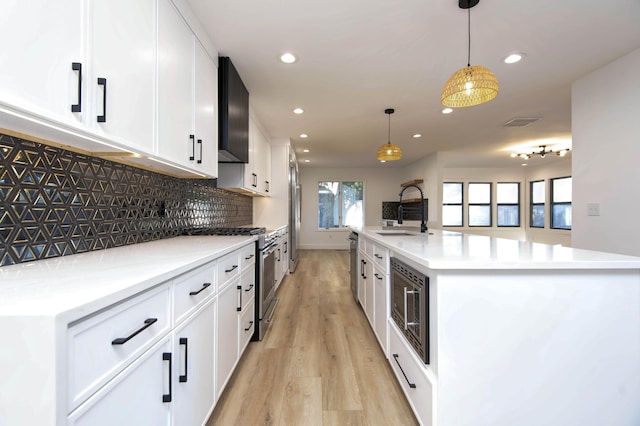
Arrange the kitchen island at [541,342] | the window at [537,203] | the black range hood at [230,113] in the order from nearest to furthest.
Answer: the kitchen island at [541,342] < the black range hood at [230,113] < the window at [537,203]

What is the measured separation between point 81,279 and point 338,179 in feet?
26.6

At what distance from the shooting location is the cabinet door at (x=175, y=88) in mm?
1499

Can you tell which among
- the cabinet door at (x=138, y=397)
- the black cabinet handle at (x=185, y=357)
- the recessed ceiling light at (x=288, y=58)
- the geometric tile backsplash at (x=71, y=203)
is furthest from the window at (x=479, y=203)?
the cabinet door at (x=138, y=397)

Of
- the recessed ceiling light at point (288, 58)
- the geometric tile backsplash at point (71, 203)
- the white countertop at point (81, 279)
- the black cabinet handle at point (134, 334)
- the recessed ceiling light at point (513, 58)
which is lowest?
the black cabinet handle at point (134, 334)

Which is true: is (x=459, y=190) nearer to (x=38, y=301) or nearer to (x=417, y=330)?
(x=417, y=330)

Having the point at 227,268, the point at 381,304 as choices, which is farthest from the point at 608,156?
the point at 227,268

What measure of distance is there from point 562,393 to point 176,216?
2.58 metres

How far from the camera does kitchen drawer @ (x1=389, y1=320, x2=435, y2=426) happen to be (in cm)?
129

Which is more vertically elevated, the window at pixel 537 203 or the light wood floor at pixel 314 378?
the window at pixel 537 203

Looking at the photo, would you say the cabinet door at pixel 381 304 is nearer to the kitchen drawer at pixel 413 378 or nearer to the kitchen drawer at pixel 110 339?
the kitchen drawer at pixel 413 378

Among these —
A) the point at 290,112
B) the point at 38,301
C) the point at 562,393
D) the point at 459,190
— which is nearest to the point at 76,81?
the point at 38,301

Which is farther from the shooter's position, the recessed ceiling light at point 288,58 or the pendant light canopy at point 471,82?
the recessed ceiling light at point 288,58

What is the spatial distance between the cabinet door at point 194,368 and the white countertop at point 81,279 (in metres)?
0.28

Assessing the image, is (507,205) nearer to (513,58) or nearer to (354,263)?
(354,263)
